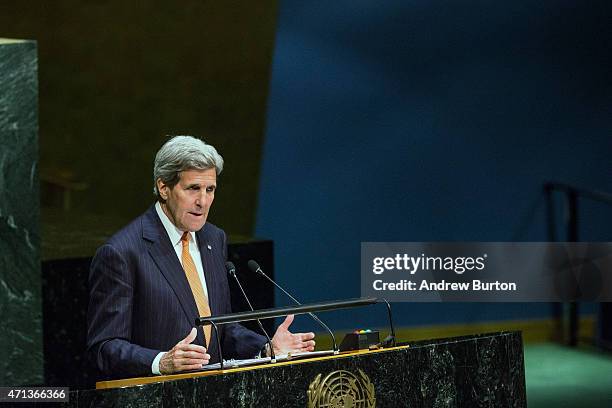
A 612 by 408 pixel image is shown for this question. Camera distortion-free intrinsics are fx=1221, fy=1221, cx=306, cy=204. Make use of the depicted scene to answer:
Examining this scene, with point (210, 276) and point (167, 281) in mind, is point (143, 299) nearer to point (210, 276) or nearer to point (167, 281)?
point (167, 281)

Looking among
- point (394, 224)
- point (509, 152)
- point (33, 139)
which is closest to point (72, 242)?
point (33, 139)

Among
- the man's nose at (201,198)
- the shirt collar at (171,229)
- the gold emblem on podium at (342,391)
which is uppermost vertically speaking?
the man's nose at (201,198)

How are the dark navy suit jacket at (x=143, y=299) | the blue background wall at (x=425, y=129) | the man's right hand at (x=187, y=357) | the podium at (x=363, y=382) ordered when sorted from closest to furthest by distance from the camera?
the podium at (x=363, y=382)
the man's right hand at (x=187, y=357)
the dark navy suit jacket at (x=143, y=299)
the blue background wall at (x=425, y=129)

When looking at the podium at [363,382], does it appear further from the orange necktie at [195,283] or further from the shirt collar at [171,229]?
the shirt collar at [171,229]

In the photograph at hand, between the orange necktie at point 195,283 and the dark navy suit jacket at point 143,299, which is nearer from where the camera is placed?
the dark navy suit jacket at point 143,299

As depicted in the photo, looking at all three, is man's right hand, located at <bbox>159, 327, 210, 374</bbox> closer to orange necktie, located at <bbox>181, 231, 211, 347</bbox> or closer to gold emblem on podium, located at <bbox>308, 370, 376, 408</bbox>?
gold emblem on podium, located at <bbox>308, 370, 376, 408</bbox>

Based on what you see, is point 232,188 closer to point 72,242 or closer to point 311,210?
point 311,210

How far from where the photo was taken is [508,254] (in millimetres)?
6141

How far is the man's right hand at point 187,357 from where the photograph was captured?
2.92 meters

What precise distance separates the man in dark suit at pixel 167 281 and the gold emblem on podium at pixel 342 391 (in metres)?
0.22

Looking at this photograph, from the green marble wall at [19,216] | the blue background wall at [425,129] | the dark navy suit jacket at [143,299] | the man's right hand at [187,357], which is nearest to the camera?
the man's right hand at [187,357]

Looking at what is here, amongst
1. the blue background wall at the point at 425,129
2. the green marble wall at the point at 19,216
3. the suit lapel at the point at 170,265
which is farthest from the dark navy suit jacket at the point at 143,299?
the blue background wall at the point at 425,129

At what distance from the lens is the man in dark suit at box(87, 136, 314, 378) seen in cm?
321

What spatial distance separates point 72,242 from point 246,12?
6.00 feet
